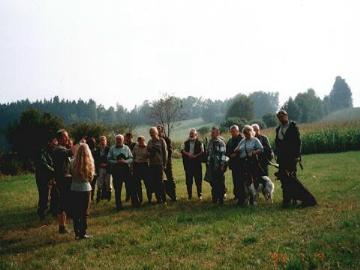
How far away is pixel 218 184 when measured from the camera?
13305 mm

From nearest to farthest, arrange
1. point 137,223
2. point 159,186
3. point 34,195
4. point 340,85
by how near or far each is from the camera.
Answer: point 137,223, point 159,186, point 34,195, point 340,85

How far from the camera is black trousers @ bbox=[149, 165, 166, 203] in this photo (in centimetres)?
1374

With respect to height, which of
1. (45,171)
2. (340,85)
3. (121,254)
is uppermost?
(340,85)

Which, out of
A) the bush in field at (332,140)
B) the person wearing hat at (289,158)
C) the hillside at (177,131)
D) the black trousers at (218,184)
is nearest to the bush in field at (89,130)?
the bush in field at (332,140)

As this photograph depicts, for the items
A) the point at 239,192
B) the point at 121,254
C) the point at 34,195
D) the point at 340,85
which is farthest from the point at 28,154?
the point at 340,85

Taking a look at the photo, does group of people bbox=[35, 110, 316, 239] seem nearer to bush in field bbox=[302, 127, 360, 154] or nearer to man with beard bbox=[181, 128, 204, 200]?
man with beard bbox=[181, 128, 204, 200]

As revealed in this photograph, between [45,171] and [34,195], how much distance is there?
708cm

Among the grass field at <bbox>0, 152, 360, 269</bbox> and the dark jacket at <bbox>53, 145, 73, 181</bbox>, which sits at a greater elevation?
the dark jacket at <bbox>53, 145, 73, 181</bbox>

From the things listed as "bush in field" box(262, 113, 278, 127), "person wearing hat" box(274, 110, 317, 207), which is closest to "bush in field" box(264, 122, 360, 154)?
"person wearing hat" box(274, 110, 317, 207)

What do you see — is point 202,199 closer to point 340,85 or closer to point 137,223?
point 137,223

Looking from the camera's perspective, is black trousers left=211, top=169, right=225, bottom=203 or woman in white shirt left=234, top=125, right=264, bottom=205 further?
black trousers left=211, top=169, right=225, bottom=203

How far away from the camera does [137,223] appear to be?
10.9m

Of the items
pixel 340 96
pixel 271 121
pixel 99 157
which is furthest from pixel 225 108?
pixel 99 157

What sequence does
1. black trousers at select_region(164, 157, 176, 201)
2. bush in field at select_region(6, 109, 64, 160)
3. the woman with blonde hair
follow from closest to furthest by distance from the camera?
1. the woman with blonde hair
2. black trousers at select_region(164, 157, 176, 201)
3. bush in field at select_region(6, 109, 64, 160)
